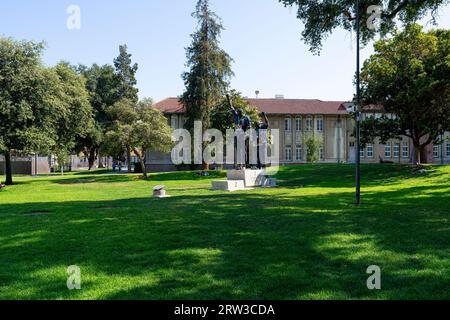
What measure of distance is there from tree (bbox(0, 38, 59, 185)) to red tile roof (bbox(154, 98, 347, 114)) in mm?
27505

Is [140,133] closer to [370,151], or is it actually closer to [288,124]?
[288,124]

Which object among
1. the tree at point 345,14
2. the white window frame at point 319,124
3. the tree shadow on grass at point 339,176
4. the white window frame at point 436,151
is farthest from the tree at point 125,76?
the tree at point 345,14

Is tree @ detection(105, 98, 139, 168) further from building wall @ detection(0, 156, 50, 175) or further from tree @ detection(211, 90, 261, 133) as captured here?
building wall @ detection(0, 156, 50, 175)

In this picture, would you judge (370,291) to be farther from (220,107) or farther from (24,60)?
(220,107)

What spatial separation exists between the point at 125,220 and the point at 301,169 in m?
33.7

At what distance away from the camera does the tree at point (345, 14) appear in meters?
18.2

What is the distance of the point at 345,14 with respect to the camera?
1889 cm

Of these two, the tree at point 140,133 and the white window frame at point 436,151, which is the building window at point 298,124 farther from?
the tree at point 140,133

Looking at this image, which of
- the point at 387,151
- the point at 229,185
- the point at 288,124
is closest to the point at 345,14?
the point at 229,185

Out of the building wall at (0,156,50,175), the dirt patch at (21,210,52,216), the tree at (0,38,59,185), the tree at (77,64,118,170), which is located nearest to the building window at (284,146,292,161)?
the tree at (77,64,118,170)

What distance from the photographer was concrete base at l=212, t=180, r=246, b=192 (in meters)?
24.3

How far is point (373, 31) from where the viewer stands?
67.6 ft

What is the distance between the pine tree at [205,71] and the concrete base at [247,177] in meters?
22.4
